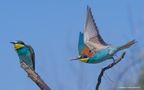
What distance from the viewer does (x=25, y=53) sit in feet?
33.3

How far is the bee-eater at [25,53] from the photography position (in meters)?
10.1

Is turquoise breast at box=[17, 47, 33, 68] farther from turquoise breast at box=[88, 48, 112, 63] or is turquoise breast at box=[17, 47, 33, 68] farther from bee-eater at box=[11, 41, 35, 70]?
turquoise breast at box=[88, 48, 112, 63]

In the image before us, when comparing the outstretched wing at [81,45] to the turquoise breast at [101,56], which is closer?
the turquoise breast at [101,56]

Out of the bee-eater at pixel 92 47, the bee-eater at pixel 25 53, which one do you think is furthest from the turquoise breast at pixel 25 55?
the bee-eater at pixel 92 47

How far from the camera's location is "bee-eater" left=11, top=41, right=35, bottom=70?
10.1 metres

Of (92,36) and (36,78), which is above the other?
(92,36)

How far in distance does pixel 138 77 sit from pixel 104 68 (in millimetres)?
824

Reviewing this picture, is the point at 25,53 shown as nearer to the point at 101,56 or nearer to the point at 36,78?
the point at 36,78

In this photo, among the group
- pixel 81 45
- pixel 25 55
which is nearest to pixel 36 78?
pixel 25 55

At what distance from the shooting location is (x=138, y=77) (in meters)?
10.5

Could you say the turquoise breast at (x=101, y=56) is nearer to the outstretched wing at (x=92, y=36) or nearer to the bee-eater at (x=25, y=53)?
the outstretched wing at (x=92, y=36)

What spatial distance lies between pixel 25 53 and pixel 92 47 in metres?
0.70

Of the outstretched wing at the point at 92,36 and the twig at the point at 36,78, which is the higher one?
the outstretched wing at the point at 92,36

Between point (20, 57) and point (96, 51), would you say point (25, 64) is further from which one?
point (96, 51)
